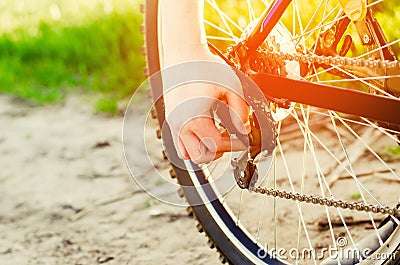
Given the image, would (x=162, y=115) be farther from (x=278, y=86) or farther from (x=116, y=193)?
(x=116, y=193)

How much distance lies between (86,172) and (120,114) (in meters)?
0.72

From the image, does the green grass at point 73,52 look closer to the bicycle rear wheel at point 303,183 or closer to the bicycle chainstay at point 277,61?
the bicycle rear wheel at point 303,183

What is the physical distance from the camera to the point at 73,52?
5.32 m

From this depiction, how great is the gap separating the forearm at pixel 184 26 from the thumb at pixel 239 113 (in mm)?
167

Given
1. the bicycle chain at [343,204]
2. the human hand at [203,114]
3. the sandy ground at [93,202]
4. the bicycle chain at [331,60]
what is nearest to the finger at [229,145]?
the human hand at [203,114]

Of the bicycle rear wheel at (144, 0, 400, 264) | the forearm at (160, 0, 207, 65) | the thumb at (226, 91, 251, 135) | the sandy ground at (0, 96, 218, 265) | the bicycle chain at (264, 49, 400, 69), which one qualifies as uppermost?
the forearm at (160, 0, 207, 65)

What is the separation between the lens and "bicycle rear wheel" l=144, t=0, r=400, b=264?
272cm

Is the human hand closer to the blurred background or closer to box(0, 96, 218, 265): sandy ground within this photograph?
box(0, 96, 218, 265): sandy ground

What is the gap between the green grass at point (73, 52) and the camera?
4.97 meters

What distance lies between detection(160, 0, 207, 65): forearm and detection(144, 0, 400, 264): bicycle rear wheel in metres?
0.13

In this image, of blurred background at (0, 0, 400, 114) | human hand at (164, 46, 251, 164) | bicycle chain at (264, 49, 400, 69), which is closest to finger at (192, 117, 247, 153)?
human hand at (164, 46, 251, 164)

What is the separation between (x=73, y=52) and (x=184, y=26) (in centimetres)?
284

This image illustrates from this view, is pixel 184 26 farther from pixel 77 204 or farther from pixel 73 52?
pixel 73 52

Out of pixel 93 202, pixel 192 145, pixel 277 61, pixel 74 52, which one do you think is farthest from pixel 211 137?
pixel 74 52
